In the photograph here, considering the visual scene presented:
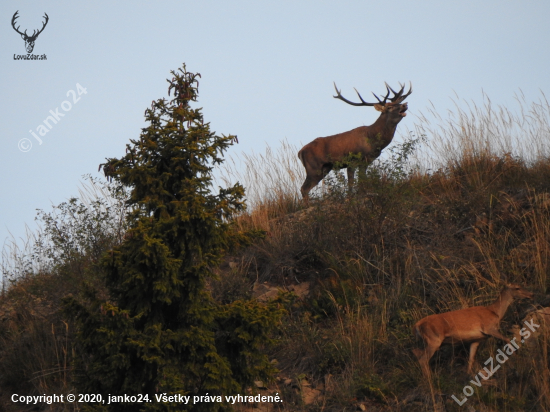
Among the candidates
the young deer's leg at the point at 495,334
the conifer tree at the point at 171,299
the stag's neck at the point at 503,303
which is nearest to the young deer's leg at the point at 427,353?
the young deer's leg at the point at 495,334

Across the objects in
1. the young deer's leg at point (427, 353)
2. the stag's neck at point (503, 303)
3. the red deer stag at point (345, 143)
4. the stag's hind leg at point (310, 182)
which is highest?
the red deer stag at point (345, 143)

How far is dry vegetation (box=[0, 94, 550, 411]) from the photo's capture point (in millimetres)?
6453

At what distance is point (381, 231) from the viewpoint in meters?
8.92

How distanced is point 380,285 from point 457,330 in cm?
207

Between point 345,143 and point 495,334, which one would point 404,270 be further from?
point 345,143

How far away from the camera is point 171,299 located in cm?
566

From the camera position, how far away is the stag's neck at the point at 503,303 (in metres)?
6.48

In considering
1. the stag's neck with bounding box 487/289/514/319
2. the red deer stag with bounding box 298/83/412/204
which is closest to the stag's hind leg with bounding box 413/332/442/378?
the stag's neck with bounding box 487/289/514/319

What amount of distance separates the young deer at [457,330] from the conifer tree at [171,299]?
1682 millimetres

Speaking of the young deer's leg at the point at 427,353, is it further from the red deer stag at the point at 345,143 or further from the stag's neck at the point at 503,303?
the red deer stag at the point at 345,143

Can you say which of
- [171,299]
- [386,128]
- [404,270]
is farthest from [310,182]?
[171,299]

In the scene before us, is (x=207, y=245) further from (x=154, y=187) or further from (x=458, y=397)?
(x=458, y=397)

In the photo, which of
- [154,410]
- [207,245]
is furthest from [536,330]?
[154,410]

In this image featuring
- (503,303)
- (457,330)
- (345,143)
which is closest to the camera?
(457,330)
